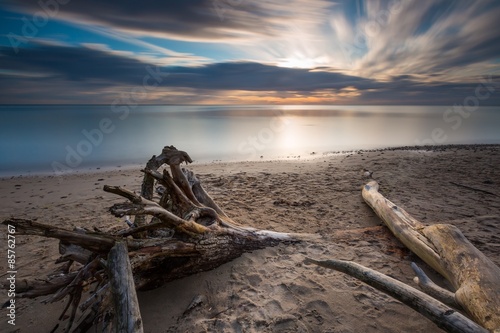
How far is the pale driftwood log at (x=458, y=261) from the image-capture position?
2.46 metres

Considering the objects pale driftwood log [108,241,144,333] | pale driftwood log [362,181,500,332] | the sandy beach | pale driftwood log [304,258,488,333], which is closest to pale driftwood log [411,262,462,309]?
pale driftwood log [362,181,500,332]

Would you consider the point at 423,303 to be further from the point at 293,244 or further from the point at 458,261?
the point at 293,244

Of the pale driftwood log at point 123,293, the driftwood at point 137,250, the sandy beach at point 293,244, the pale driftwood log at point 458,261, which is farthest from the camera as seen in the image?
the sandy beach at point 293,244

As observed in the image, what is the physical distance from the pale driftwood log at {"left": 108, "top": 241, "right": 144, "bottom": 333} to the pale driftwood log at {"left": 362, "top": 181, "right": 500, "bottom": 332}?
2942 mm

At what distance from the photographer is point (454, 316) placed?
6.61ft

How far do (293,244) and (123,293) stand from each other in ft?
9.44

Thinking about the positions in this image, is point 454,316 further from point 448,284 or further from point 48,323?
point 48,323

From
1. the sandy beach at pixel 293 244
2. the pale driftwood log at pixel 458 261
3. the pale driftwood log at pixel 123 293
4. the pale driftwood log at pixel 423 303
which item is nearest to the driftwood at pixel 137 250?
the pale driftwood log at pixel 123 293

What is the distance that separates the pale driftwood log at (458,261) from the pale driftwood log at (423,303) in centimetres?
46

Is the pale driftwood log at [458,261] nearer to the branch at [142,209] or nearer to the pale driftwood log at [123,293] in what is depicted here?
the pale driftwood log at [123,293]

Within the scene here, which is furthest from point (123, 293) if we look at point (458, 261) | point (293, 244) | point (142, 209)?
point (458, 261)

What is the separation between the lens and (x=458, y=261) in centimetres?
326

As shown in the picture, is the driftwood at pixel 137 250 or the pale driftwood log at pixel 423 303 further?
the driftwood at pixel 137 250

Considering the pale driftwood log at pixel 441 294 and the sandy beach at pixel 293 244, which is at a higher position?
the pale driftwood log at pixel 441 294
